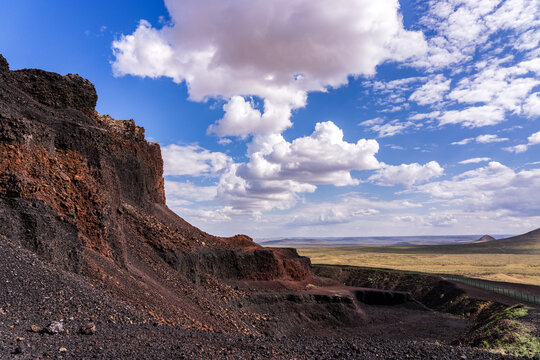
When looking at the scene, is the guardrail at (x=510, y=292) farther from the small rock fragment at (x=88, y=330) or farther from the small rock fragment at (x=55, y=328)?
the small rock fragment at (x=55, y=328)

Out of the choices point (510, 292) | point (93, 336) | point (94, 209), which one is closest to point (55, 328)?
point (93, 336)

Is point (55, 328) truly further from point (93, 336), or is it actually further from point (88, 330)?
point (93, 336)

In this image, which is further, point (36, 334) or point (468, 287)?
point (468, 287)

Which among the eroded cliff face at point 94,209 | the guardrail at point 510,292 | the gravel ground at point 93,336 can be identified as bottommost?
the guardrail at point 510,292

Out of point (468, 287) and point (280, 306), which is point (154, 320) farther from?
point (468, 287)

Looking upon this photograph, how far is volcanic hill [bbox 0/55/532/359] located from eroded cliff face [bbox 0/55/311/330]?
93 millimetres

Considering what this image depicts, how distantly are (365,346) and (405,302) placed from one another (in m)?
39.2

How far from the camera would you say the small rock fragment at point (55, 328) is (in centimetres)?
1055

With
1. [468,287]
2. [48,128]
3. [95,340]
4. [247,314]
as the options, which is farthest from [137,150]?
[468,287]

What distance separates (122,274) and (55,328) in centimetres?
1067

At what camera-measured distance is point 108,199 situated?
25.3m

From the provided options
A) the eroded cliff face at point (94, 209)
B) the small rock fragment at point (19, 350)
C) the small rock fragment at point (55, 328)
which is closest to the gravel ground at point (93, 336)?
the small rock fragment at point (19, 350)

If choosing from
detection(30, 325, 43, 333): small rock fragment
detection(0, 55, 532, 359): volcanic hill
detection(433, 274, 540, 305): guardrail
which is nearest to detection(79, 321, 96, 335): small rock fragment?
detection(0, 55, 532, 359): volcanic hill

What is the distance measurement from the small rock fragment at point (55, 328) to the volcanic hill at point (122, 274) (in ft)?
0.12
